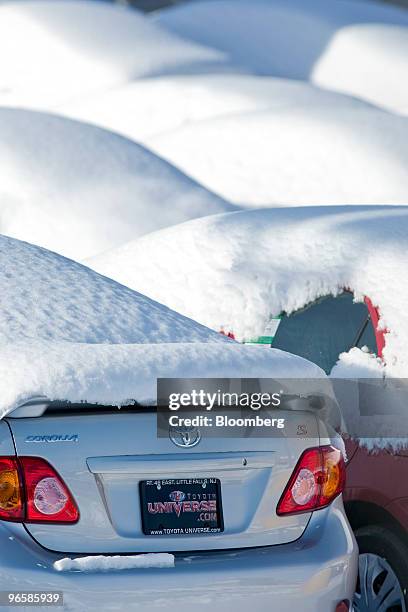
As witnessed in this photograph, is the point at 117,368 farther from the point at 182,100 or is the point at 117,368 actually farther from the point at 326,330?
the point at 182,100

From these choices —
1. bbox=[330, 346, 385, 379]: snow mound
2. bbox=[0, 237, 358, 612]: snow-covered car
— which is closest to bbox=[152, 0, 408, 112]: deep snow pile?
bbox=[330, 346, 385, 379]: snow mound

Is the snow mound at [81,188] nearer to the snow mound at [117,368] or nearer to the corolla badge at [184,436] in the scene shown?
the snow mound at [117,368]

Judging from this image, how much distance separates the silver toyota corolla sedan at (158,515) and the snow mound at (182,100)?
30.4 feet

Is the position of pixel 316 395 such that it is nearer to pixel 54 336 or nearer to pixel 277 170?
pixel 54 336

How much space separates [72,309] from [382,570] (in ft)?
5.01

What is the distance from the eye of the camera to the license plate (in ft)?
11.5

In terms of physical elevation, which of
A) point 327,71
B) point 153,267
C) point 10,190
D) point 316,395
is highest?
point 316,395

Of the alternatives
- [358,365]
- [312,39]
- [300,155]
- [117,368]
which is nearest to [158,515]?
[117,368]

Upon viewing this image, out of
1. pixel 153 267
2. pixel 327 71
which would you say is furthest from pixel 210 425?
pixel 327 71

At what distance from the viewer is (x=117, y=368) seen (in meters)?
3.57

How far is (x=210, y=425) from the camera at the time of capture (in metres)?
3.62

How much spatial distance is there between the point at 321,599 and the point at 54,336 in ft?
3.75

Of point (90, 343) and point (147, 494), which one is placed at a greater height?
point (90, 343)

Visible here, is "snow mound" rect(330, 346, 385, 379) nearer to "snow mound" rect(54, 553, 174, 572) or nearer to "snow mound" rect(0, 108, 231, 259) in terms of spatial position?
"snow mound" rect(54, 553, 174, 572)
